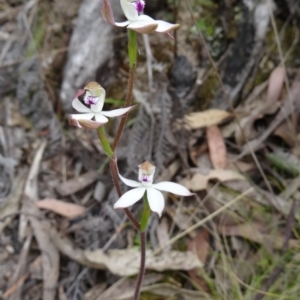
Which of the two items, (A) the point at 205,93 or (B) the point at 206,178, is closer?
(B) the point at 206,178

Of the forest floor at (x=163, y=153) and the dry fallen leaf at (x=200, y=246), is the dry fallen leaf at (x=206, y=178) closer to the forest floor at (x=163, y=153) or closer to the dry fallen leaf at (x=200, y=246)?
the forest floor at (x=163, y=153)

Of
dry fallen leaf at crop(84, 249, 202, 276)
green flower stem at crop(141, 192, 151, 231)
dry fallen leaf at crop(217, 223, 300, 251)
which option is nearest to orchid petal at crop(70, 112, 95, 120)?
green flower stem at crop(141, 192, 151, 231)

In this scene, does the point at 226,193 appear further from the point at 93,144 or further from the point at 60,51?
the point at 60,51

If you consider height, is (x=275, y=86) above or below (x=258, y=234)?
above

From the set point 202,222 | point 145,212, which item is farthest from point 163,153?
point 145,212

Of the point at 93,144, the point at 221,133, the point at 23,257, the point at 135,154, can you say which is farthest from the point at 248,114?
the point at 23,257

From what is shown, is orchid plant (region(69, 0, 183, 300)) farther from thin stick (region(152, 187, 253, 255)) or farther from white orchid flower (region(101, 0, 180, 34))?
thin stick (region(152, 187, 253, 255))

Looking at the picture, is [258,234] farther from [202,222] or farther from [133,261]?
[133,261]
